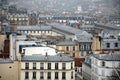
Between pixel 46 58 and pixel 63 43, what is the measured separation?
17001 millimetres

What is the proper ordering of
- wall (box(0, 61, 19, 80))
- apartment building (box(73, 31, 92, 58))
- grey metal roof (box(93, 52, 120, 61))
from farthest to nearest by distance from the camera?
1. apartment building (box(73, 31, 92, 58))
2. grey metal roof (box(93, 52, 120, 61))
3. wall (box(0, 61, 19, 80))

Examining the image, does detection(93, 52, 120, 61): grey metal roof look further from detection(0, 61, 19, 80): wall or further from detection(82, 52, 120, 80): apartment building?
detection(0, 61, 19, 80): wall

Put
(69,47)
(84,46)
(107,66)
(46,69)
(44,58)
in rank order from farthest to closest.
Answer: (84,46)
(69,47)
(107,66)
(44,58)
(46,69)

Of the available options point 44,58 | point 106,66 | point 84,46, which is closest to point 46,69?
point 44,58

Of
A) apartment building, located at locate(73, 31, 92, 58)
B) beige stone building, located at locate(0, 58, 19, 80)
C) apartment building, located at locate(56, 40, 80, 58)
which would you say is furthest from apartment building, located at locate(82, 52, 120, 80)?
apartment building, located at locate(73, 31, 92, 58)

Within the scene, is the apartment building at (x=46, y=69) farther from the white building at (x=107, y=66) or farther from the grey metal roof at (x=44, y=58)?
the white building at (x=107, y=66)

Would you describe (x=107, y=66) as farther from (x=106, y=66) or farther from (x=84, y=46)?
(x=84, y=46)

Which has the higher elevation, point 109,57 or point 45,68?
point 109,57

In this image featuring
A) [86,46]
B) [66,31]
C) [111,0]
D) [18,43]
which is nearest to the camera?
[18,43]

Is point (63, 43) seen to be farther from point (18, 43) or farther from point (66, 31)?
point (66, 31)

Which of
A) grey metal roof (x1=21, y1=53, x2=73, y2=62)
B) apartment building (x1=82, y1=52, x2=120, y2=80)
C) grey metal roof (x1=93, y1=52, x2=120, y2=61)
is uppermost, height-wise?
grey metal roof (x1=21, y1=53, x2=73, y2=62)

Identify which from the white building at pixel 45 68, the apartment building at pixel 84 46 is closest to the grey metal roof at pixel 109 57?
the white building at pixel 45 68

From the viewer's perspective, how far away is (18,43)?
46.5 m

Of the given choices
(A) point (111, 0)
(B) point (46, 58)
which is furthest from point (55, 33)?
(A) point (111, 0)
